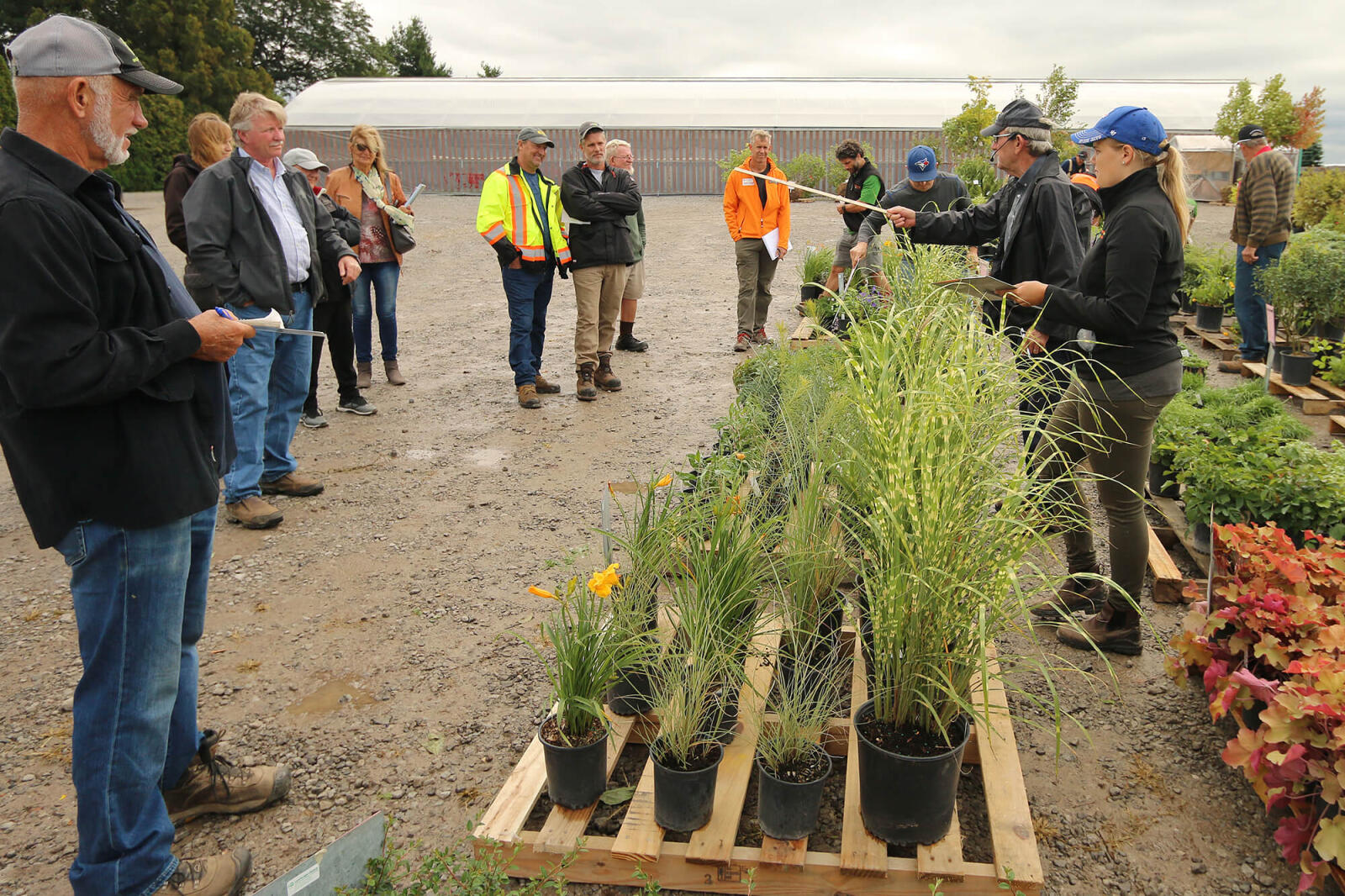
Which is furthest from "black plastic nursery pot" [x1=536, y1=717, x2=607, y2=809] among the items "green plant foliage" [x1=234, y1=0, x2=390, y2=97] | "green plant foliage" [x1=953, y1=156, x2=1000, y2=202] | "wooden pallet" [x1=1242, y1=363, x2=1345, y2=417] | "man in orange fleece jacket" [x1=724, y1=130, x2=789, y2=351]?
"green plant foliage" [x1=234, y1=0, x2=390, y2=97]

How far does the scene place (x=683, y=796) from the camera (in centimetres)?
216

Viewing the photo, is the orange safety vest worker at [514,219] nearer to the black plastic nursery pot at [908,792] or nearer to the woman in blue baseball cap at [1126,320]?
the woman in blue baseball cap at [1126,320]

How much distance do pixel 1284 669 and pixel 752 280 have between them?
5.66 m

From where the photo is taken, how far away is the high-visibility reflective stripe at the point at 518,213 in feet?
19.1

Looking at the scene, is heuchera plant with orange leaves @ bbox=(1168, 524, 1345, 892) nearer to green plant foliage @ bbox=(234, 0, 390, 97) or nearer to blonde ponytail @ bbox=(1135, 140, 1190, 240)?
blonde ponytail @ bbox=(1135, 140, 1190, 240)

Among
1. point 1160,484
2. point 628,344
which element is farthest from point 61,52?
point 628,344

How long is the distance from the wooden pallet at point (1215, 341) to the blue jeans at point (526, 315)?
5.70m

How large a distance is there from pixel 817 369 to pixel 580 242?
2875 mm

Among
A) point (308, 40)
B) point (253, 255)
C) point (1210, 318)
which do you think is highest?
point (308, 40)

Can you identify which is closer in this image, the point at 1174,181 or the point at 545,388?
the point at 1174,181

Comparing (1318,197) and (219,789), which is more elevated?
(1318,197)

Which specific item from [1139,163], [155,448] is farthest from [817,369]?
[155,448]

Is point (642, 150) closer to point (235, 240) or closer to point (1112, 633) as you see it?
point (235, 240)

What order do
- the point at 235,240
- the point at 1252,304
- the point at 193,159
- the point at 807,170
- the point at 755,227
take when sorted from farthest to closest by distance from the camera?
1. the point at 807,170
2. the point at 755,227
3. the point at 1252,304
4. the point at 193,159
5. the point at 235,240
